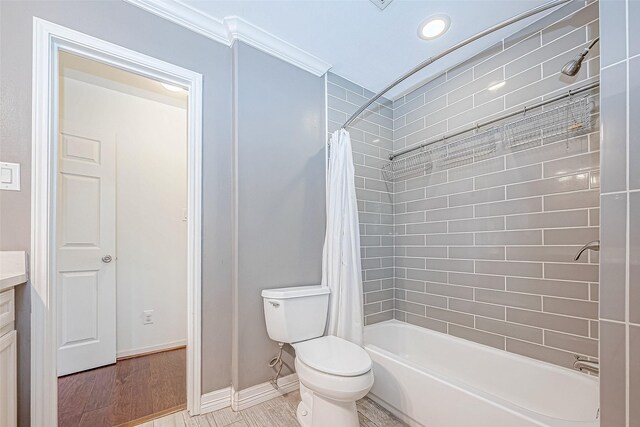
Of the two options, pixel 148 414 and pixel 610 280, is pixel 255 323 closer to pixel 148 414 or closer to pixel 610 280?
pixel 148 414

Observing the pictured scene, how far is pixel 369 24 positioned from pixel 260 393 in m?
2.38

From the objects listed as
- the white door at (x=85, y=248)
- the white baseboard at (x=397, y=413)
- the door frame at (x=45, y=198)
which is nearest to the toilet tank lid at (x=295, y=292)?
the white baseboard at (x=397, y=413)

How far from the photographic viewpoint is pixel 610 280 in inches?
33.4

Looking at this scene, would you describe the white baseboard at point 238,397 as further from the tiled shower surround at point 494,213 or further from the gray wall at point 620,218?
the gray wall at point 620,218

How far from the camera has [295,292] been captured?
173 centimetres

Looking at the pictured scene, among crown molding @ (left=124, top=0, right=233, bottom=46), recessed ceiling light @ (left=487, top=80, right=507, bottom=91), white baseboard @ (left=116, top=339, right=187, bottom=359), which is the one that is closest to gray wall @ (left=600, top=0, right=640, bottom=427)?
recessed ceiling light @ (left=487, top=80, right=507, bottom=91)

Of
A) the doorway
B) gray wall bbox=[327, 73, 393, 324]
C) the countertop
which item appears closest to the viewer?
the countertop

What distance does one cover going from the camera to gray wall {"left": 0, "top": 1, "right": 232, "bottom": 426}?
1213 mm

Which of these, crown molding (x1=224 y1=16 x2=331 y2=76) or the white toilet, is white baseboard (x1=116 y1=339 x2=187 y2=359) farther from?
crown molding (x1=224 y1=16 x2=331 y2=76)

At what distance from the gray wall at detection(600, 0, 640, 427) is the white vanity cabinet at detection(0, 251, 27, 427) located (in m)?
2.01

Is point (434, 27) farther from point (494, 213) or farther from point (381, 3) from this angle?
point (494, 213)

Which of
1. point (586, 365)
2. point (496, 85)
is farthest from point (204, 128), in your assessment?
point (586, 365)

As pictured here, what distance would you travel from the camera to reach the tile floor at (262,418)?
1536 mm

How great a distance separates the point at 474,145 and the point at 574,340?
4.09ft
